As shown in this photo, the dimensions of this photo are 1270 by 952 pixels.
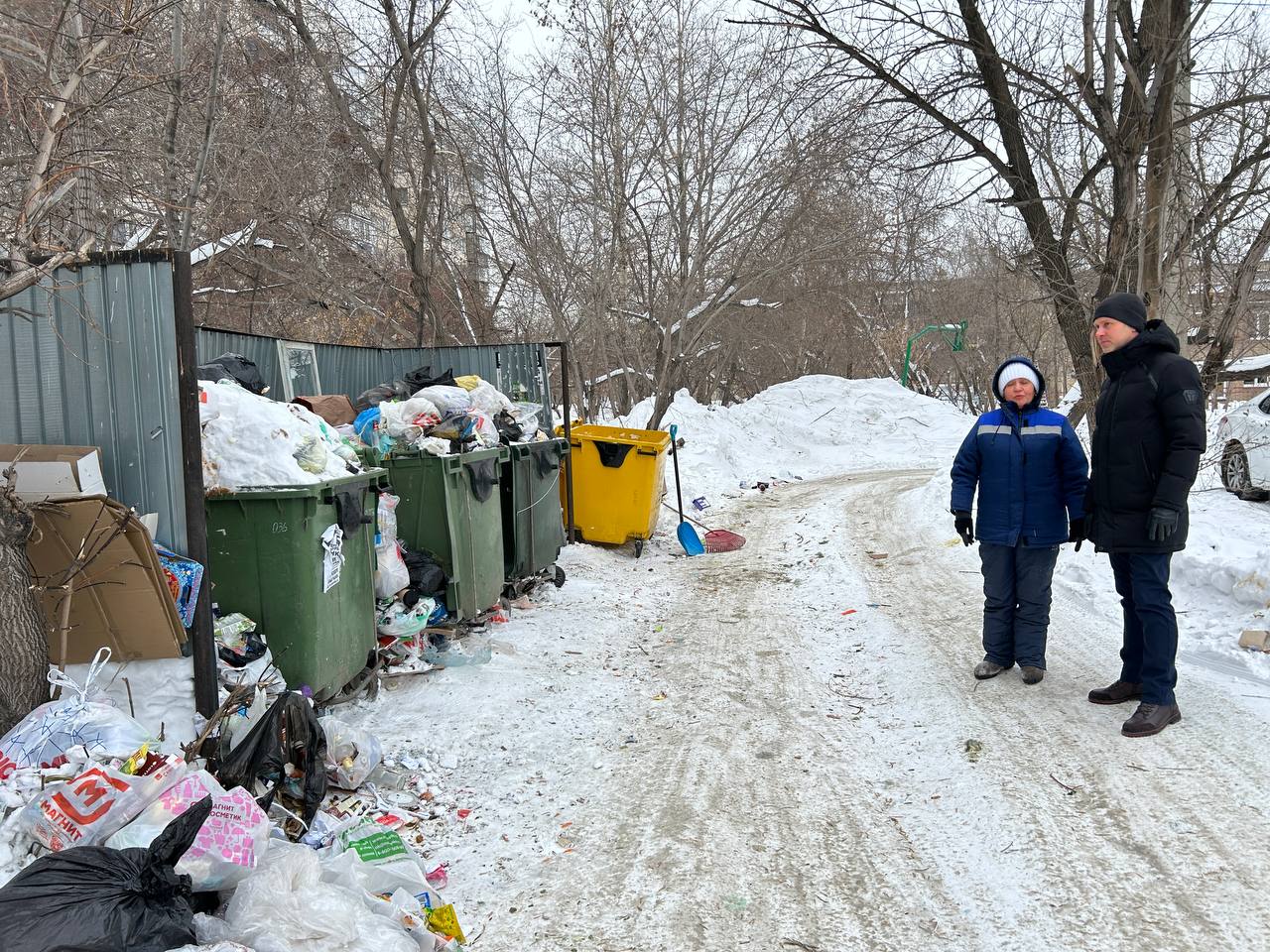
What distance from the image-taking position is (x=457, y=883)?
2992mm

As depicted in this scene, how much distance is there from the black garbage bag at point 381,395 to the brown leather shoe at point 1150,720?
4.86 metres

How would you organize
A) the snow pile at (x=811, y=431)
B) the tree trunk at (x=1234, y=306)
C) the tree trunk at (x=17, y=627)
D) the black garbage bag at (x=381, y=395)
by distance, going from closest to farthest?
the tree trunk at (x=17, y=627) < the black garbage bag at (x=381, y=395) < the tree trunk at (x=1234, y=306) < the snow pile at (x=811, y=431)

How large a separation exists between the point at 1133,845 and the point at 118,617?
3.69m

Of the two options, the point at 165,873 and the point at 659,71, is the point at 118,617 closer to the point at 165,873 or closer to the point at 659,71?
the point at 165,873

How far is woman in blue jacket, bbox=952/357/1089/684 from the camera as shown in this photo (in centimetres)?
450

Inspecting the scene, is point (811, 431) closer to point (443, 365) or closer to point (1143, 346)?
point (443, 365)

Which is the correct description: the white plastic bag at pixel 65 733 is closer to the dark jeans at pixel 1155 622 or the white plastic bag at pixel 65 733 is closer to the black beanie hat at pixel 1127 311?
the dark jeans at pixel 1155 622

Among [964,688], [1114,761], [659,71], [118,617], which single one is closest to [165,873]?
[118,617]

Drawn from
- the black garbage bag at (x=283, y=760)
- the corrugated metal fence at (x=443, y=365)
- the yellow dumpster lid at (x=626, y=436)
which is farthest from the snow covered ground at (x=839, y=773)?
the corrugated metal fence at (x=443, y=365)

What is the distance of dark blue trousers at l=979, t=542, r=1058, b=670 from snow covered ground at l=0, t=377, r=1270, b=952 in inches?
6.6

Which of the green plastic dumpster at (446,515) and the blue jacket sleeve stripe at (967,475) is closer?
the blue jacket sleeve stripe at (967,475)

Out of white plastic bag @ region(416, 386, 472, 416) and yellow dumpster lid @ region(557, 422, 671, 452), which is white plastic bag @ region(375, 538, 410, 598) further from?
yellow dumpster lid @ region(557, 422, 671, 452)

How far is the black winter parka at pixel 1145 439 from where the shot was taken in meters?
3.83

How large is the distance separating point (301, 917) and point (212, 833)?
1.33 ft
